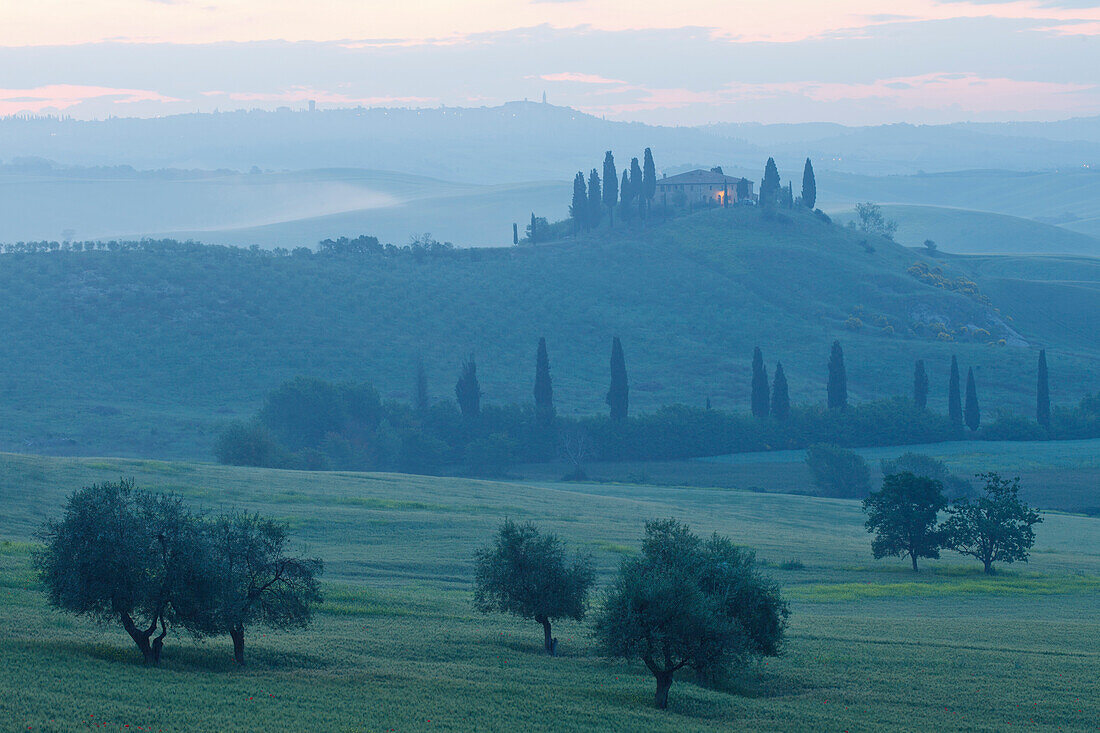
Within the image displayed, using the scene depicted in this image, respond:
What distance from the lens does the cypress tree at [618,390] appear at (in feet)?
384

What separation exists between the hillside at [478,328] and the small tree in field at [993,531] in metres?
71.1

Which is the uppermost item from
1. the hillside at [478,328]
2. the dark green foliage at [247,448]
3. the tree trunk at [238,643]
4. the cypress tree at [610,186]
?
the cypress tree at [610,186]

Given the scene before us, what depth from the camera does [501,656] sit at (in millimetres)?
36188

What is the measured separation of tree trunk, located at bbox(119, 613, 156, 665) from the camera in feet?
104

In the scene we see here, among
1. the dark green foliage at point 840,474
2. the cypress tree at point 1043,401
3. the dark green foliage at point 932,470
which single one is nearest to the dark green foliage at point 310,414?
the dark green foliage at point 840,474

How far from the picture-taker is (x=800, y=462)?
108250 millimetres

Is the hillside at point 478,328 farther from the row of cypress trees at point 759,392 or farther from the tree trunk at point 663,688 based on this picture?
the tree trunk at point 663,688

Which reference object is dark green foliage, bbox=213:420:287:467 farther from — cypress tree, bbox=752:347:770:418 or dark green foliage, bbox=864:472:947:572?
dark green foliage, bbox=864:472:947:572

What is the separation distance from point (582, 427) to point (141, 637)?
274 feet

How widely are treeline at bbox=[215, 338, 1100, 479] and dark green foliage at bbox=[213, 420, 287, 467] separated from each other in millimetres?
6958

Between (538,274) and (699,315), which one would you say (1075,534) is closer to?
(699,315)

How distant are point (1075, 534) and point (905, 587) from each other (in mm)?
26226

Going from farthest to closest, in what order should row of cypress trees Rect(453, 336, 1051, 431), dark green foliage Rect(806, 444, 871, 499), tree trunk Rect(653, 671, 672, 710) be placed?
row of cypress trees Rect(453, 336, 1051, 431) → dark green foliage Rect(806, 444, 871, 499) → tree trunk Rect(653, 671, 672, 710)

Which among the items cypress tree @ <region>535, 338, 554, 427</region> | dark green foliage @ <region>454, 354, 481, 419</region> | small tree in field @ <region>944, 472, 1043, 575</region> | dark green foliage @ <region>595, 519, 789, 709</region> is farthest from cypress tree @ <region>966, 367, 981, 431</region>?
dark green foliage @ <region>595, 519, 789, 709</region>
